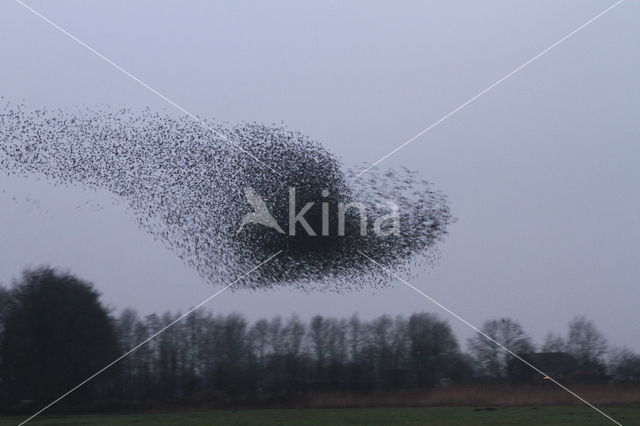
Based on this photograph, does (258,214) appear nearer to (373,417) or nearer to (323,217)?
(323,217)

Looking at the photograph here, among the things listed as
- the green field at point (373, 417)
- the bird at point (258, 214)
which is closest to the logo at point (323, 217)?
the bird at point (258, 214)

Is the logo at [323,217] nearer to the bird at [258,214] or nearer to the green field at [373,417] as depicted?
the bird at [258,214]

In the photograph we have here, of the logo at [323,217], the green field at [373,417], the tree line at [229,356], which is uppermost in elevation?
the logo at [323,217]

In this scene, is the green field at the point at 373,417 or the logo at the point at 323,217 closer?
the green field at the point at 373,417

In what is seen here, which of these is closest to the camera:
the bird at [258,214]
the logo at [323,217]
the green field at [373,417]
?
the green field at [373,417]

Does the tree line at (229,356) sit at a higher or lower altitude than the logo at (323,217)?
lower

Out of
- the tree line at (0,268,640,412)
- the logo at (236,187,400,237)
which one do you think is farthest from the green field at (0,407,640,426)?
the logo at (236,187,400,237)

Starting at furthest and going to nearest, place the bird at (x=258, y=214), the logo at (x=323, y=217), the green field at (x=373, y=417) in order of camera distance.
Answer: the bird at (x=258, y=214), the logo at (x=323, y=217), the green field at (x=373, y=417)
